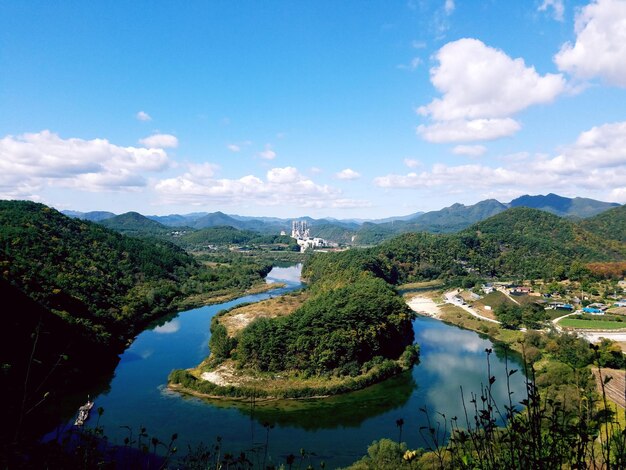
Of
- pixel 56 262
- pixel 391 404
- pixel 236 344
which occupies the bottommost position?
pixel 391 404

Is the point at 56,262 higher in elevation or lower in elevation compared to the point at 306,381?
higher

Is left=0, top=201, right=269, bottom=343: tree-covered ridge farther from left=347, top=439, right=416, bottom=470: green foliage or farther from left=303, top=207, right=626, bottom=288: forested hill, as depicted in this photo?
left=347, top=439, right=416, bottom=470: green foliage

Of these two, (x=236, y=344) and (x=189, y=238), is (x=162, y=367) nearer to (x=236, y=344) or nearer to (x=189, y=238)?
(x=236, y=344)

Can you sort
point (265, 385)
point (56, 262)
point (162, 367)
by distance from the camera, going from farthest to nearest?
point (56, 262) < point (162, 367) < point (265, 385)

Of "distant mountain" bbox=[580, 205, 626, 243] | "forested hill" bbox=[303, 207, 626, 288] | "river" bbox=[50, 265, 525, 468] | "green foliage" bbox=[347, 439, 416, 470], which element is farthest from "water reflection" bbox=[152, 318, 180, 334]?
"distant mountain" bbox=[580, 205, 626, 243]

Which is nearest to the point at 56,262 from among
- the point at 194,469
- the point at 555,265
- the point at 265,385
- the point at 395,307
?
the point at 265,385

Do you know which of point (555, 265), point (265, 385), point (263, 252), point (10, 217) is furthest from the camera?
point (263, 252)

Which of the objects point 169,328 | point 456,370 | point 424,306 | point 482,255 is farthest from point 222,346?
point 482,255

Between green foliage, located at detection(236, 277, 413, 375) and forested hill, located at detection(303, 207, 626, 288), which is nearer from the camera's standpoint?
green foliage, located at detection(236, 277, 413, 375)
